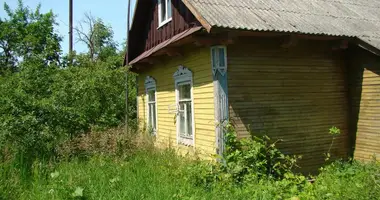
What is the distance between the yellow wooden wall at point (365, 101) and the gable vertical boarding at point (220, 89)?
10.3ft

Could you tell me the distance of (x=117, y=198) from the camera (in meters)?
4.64

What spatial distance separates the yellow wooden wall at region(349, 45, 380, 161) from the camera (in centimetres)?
671

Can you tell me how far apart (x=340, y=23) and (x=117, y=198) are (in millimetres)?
6022

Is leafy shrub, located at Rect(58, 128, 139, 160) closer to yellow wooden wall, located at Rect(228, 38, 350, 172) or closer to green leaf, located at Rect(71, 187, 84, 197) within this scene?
green leaf, located at Rect(71, 187, 84, 197)

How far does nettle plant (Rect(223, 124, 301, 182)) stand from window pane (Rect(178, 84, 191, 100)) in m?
1.95

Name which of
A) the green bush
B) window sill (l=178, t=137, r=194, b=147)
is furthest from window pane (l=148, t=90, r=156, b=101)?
window sill (l=178, t=137, r=194, b=147)

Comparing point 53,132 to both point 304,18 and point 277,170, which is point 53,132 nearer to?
point 277,170

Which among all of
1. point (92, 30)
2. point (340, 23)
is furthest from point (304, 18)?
point (92, 30)

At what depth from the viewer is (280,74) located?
22.4 feet

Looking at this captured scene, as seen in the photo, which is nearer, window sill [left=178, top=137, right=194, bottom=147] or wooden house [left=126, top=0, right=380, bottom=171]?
wooden house [left=126, top=0, right=380, bottom=171]

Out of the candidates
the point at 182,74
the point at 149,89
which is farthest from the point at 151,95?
the point at 182,74

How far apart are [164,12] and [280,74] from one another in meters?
4.20

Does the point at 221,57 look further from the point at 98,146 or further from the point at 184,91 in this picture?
the point at 98,146

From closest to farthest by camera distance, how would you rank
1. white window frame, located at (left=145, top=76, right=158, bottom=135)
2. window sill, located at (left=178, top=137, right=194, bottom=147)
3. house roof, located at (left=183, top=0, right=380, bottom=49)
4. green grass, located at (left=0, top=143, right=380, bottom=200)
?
green grass, located at (left=0, top=143, right=380, bottom=200) → house roof, located at (left=183, top=0, right=380, bottom=49) → window sill, located at (left=178, top=137, right=194, bottom=147) → white window frame, located at (left=145, top=76, right=158, bottom=135)
